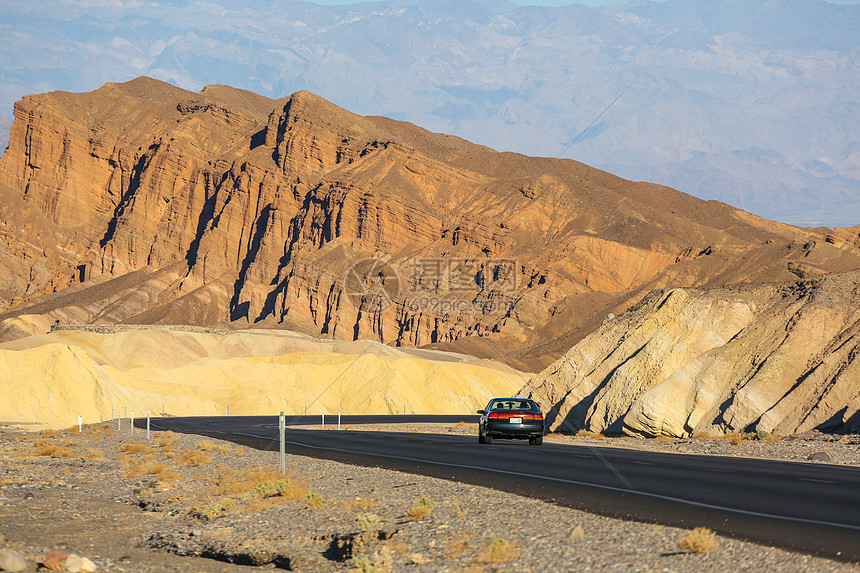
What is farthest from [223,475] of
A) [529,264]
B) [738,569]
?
[529,264]

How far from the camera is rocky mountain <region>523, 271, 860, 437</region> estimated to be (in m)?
32.8

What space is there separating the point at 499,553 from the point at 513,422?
18134 millimetres

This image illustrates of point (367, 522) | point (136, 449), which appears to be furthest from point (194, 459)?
point (367, 522)

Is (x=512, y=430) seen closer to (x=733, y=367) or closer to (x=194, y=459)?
→ (x=194, y=459)

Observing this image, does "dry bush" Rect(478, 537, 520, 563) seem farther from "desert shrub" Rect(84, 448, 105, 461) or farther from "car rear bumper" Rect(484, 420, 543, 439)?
"desert shrub" Rect(84, 448, 105, 461)

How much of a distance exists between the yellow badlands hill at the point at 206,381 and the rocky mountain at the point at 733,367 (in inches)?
1646

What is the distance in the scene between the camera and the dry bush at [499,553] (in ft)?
31.4

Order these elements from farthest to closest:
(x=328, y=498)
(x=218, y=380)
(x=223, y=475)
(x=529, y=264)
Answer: (x=529, y=264), (x=218, y=380), (x=223, y=475), (x=328, y=498)

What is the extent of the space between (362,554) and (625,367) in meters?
29.9

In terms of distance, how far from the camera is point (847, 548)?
945cm

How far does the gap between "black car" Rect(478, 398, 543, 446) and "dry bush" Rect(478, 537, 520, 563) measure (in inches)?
683

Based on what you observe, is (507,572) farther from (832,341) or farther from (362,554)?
(832,341)

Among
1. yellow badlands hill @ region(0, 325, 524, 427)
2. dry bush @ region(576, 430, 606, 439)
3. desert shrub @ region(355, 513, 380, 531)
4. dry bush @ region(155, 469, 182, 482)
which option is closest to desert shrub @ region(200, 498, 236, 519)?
desert shrub @ region(355, 513, 380, 531)

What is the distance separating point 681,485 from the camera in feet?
50.5
